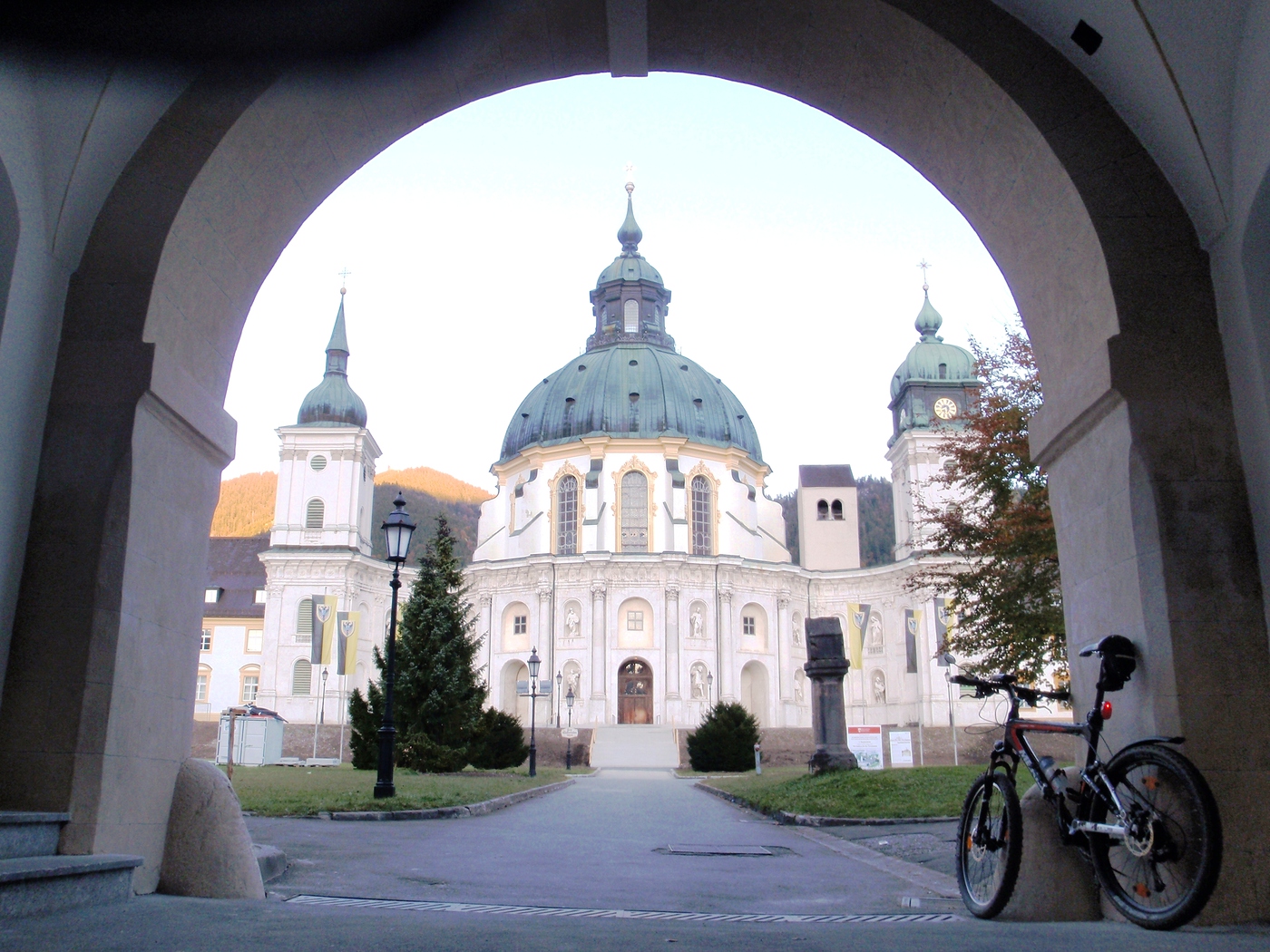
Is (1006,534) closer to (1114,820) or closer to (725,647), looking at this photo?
(1114,820)

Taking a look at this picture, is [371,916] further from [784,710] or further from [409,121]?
[784,710]

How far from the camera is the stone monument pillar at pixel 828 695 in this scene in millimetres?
20219

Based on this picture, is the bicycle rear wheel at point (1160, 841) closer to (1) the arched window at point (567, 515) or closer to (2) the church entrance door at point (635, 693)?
(2) the church entrance door at point (635, 693)

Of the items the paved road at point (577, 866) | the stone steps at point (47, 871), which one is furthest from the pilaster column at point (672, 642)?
the stone steps at point (47, 871)

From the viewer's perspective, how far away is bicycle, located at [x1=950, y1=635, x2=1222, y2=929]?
13.7 feet

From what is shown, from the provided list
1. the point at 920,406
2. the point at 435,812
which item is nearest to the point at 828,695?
the point at 435,812

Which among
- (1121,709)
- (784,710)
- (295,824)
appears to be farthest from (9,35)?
(784,710)

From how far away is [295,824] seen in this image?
1181cm

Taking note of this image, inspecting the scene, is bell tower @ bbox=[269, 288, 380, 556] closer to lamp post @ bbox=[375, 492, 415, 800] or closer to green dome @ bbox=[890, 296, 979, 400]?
green dome @ bbox=[890, 296, 979, 400]

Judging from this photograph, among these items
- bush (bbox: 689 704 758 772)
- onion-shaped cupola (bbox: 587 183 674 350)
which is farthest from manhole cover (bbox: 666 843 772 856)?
onion-shaped cupola (bbox: 587 183 674 350)

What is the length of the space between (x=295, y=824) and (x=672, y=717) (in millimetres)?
Result: 48885

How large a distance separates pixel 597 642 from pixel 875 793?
46569mm

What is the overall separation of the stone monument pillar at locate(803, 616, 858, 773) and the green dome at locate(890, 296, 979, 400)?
50698 mm

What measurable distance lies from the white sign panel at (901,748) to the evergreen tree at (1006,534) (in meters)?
8.98
